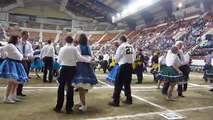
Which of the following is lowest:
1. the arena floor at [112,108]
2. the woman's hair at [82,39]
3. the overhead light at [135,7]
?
the arena floor at [112,108]

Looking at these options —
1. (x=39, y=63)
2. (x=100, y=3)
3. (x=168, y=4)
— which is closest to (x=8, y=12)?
(x=100, y=3)

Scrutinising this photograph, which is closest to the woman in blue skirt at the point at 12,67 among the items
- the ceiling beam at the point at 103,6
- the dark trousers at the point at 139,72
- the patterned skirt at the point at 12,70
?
the patterned skirt at the point at 12,70

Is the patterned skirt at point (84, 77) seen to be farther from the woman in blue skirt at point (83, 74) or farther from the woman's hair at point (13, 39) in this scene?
the woman's hair at point (13, 39)

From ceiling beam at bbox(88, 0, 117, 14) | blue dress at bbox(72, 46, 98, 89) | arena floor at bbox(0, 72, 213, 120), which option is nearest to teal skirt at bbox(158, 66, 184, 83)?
arena floor at bbox(0, 72, 213, 120)

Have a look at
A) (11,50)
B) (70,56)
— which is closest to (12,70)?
(11,50)

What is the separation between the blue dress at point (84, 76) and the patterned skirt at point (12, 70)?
4.95ft

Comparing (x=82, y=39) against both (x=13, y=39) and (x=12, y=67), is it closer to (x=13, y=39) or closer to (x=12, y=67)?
(x=13, y=39)

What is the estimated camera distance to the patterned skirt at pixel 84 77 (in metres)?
5.91

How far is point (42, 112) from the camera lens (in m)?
5.84

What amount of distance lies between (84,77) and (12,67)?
1.85 metres

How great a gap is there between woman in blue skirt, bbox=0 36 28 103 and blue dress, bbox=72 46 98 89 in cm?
153

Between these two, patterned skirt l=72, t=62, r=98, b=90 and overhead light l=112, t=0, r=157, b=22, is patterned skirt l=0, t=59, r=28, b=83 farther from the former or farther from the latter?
overhead light l=112, t=0, r=157, b=22

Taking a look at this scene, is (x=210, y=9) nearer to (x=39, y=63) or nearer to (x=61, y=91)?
(x=39, y=63)

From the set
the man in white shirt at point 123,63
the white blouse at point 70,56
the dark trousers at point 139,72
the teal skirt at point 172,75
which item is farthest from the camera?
the dark trousers at point 139,72
